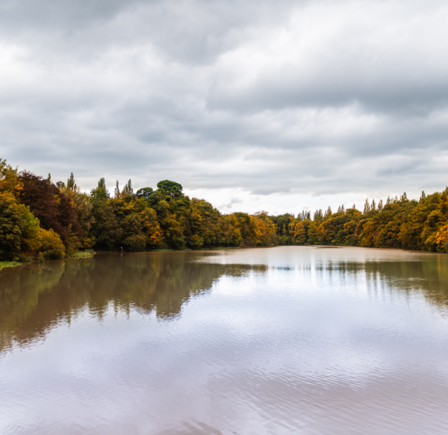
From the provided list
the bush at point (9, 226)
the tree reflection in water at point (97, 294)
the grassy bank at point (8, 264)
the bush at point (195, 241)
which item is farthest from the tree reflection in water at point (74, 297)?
the bush at point (195, 241)

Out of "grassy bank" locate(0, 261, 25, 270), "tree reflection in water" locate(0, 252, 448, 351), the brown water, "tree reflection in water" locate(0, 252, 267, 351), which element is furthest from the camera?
"grassy bank" locate(0, 261, 25, 270)

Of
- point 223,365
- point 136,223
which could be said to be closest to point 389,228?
point 136,223

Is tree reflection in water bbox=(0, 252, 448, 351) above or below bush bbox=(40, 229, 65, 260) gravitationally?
below

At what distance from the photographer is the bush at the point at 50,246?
2781 centimetres

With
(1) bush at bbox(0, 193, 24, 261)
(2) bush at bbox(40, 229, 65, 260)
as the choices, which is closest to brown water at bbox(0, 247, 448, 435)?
(1) bush at bbox(0, 193, 24, 261)

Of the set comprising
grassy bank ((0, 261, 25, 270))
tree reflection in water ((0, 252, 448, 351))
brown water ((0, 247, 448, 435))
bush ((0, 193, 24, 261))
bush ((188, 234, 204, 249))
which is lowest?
brown water ((0, 247, 448, 435))

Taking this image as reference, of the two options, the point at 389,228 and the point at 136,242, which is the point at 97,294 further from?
the point at 389,228

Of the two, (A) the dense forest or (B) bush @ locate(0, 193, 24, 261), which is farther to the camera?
(A) the dense forest

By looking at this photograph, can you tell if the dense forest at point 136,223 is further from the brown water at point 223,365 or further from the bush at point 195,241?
the brown water at point 223,365

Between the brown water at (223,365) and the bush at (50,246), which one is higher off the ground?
the bush at (50,246)

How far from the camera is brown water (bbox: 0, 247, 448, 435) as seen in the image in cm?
426

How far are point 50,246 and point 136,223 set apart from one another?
19.5m

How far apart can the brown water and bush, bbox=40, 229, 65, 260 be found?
17.2 meters

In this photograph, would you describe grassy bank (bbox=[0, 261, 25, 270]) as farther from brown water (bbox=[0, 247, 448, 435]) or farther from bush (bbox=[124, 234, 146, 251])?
bush (bbox=[124, 234, 146, 251])
